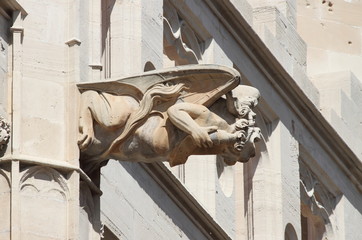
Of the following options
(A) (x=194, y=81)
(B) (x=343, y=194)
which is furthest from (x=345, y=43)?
(A) (x=194, y=81)

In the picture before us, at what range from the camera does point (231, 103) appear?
70.5ft

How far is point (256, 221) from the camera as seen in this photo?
33219 mm

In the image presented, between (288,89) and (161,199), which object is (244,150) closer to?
(161,199)

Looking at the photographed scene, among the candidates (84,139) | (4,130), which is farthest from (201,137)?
(4,130)

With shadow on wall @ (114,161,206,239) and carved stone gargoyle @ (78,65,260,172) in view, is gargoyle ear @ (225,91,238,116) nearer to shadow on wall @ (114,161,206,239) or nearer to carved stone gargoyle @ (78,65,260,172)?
carved stone gargoyle @ (78,65,260,172)

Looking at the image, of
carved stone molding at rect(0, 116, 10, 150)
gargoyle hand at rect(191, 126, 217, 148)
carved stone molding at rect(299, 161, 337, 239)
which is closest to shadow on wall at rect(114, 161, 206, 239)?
carved stone molding at rect(299, 161, 337, 239)

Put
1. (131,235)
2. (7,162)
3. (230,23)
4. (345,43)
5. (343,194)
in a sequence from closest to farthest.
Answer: (7,162)
(131,235)
(230,23)
(343,194)
(345,43)

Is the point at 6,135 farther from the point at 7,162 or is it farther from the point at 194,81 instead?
the point at 194,81

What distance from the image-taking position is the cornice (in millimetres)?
32719

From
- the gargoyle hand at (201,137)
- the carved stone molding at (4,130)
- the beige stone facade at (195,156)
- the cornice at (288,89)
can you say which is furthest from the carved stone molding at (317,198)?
the carved stone molding at (4,130)

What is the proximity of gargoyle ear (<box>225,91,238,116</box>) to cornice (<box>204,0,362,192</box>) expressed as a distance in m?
10.8

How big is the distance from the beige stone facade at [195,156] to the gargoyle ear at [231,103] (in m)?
0.73

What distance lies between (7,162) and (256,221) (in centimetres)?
1254

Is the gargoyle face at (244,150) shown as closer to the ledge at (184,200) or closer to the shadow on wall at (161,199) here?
the shadow on wall at (161,199)
